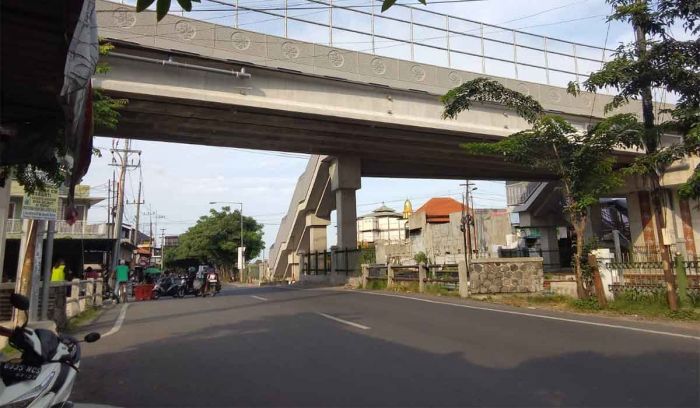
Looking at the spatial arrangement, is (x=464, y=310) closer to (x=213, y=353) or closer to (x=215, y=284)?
(x=213, y=353)

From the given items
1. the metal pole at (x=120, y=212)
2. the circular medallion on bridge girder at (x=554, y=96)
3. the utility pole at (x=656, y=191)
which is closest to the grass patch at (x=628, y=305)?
the utility pole at (x=656, y=191)

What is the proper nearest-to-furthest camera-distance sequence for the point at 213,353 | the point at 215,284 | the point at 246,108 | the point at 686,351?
the point at 686,351 < the point at 213,353 < the point at 246,108 < the point at 215,284

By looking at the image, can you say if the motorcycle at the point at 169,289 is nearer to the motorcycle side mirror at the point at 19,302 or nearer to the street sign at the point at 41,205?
the street sign at the point at 41,205

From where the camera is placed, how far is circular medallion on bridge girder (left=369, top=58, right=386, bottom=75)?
2023 centimetres

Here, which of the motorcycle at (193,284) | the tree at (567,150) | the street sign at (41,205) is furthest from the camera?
the motorcycle at (193,284)

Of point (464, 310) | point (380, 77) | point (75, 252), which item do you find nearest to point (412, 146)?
point (380, 77)

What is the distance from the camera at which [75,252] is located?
3278cm

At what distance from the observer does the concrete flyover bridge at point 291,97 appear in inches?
674

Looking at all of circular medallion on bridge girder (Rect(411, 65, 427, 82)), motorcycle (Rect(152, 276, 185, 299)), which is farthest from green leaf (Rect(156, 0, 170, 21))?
motorcycle (Rect(152, 276, 185, 299))

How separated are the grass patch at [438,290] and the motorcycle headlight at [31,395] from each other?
1490 cm

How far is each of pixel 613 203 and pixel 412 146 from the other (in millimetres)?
25890

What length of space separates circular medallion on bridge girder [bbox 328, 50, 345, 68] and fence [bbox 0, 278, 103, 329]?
437 inches

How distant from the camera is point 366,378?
6.11 m

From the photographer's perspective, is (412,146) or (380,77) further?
(412,146)
